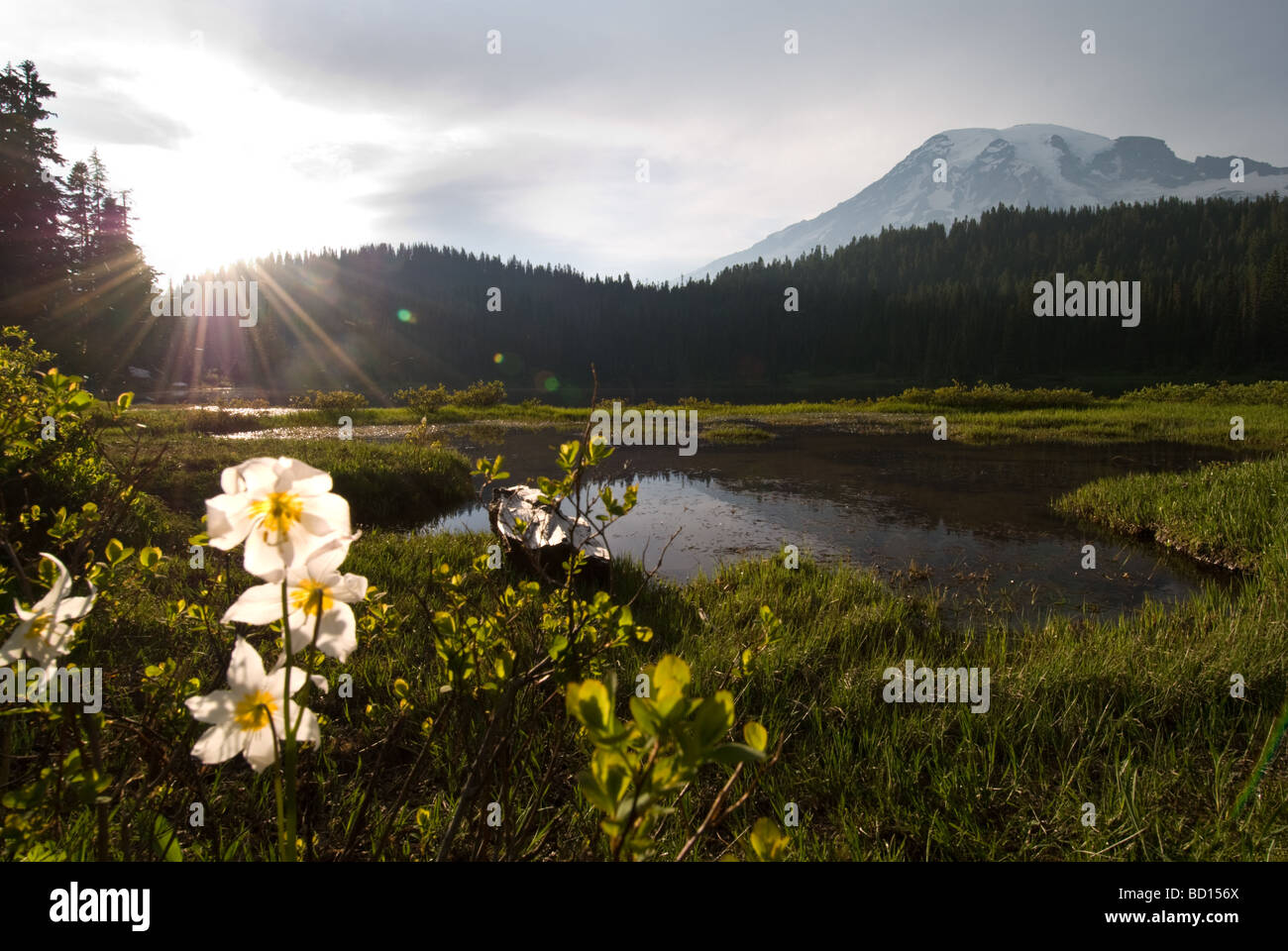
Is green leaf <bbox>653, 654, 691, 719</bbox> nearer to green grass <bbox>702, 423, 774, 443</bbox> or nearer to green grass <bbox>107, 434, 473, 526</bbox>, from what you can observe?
green grass <bbox>107, 434, 473, 526</bbox>

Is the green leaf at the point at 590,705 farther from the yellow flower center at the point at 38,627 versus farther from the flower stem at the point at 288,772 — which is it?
the yellow flower center at the point at 38,627

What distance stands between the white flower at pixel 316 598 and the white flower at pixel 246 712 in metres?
0.06

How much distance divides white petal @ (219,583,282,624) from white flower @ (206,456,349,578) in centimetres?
6

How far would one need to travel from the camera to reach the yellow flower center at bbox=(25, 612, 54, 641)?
3.02 ft

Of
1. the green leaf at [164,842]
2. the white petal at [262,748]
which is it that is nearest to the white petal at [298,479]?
the white petal at [262,748]

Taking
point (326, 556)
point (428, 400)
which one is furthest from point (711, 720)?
point (428, 400)

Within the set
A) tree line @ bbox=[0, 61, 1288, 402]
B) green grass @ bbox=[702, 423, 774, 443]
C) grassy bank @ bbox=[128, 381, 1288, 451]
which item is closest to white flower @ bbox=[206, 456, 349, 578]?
grassy bank @ bbox=[128, 381, 1288, 451]

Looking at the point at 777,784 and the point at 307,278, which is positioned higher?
the point at 307,278

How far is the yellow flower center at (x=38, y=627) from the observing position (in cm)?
92

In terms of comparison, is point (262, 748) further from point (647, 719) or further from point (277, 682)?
point (647, 719)

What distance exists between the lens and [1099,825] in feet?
8.14
